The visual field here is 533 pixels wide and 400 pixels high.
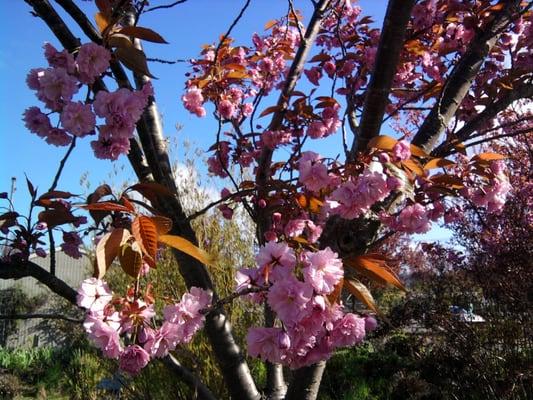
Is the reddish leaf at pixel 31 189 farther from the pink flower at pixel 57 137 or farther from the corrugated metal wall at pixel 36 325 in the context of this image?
the corrugated metal wall at pixel 36 325

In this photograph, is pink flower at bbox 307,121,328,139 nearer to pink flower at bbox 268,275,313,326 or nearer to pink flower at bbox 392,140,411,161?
pink flower at bbox 392,140,411,161

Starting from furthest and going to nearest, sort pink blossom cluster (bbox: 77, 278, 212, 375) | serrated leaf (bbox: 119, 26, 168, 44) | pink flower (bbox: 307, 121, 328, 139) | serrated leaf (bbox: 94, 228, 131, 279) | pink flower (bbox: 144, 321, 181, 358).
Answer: pink flower (bbox: 307, 121, 328, 139) → serrated leaf (bbox: 119, 26, 168, 44) → pink flower (bbox: 144, 321, 181, 358) → pink blossom cluster (bbox: 77, 278, 212, 375) → serrated leaf (bbox: 94, 228, 131, 279)

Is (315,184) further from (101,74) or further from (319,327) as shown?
(101,74)

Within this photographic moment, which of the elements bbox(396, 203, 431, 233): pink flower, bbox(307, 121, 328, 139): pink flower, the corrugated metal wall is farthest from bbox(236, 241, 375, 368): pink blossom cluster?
the corrugated metal wall

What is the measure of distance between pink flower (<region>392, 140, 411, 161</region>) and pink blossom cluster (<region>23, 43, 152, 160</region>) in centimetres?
69

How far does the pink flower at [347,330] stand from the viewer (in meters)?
1.21

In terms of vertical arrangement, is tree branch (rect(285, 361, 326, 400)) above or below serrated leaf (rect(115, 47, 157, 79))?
below

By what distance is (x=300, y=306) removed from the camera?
3.40ft

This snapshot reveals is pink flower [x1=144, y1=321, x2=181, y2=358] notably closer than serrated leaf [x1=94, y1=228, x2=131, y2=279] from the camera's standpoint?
No

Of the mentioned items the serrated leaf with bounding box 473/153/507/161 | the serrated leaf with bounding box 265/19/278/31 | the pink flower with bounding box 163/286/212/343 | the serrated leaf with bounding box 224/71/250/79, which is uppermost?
the serrated leaf with bounding box 265/19/278/31

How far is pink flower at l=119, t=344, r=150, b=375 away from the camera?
3.89 feet

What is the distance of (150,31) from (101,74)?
0.18m

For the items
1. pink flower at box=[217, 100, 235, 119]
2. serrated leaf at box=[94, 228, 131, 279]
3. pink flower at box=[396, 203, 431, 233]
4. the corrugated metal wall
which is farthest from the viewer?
the corrugated metal wall

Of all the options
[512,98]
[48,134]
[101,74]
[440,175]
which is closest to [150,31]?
[101,74]
